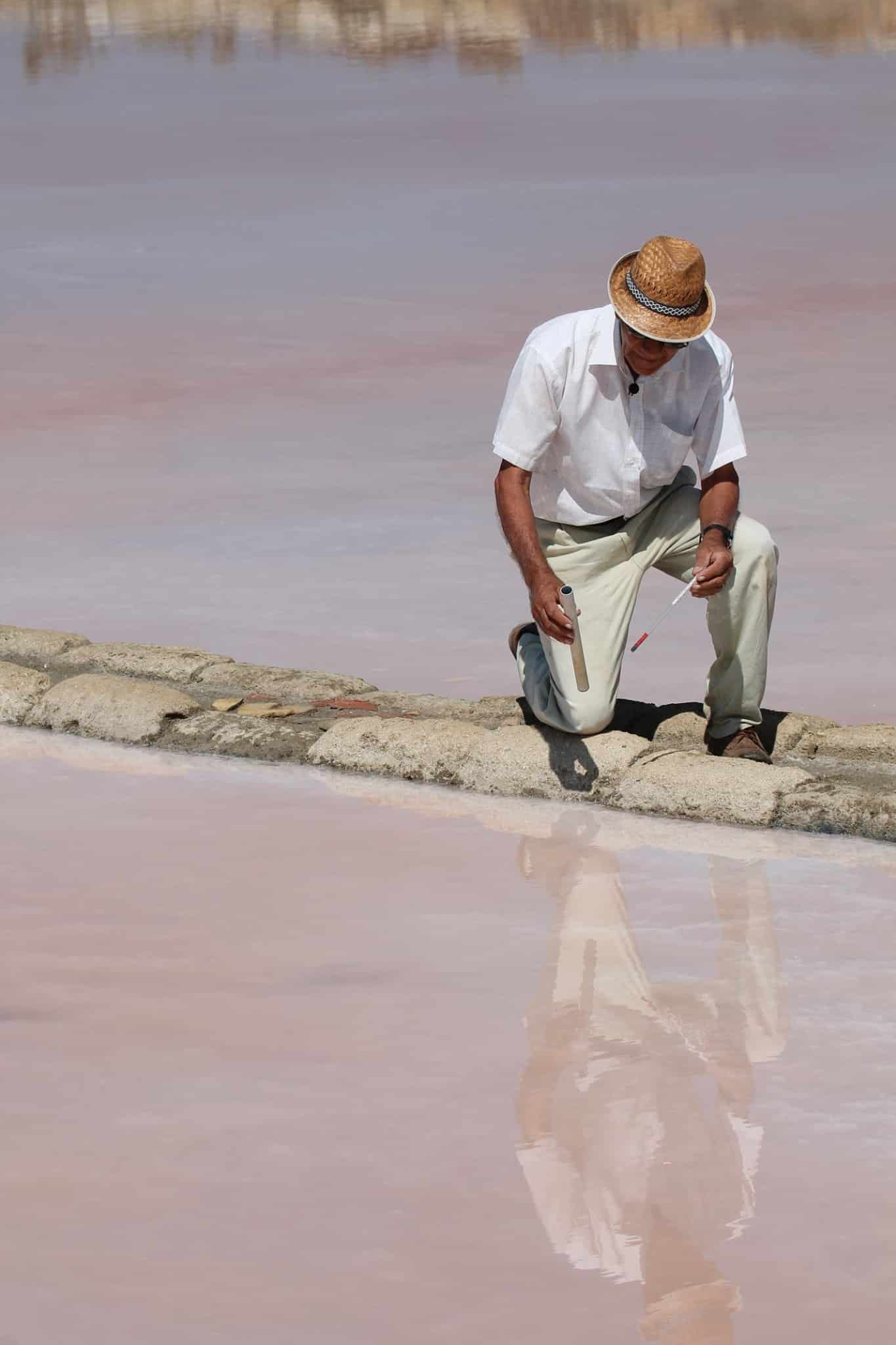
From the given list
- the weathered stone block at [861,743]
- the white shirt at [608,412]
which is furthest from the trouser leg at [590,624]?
the weathered stone block at [861,743]

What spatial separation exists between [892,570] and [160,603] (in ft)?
7.89

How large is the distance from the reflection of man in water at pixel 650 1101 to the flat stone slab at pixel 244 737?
3.56ft

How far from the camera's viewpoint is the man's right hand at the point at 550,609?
454 cm

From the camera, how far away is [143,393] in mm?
11008

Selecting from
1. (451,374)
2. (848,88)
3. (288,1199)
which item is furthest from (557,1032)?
(848,88)

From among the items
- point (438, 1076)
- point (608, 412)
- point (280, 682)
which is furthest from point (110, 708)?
point (438, 1076)

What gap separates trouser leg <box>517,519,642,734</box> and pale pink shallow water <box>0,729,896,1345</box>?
10.1 inches

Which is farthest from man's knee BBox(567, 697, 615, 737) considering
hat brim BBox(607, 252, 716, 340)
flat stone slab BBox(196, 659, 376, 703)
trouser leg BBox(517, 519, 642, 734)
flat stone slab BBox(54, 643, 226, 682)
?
flat stone slab BBox(54, 643, 226, 682)

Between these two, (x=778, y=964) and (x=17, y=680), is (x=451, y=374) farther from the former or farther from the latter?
(x=778, y=964)

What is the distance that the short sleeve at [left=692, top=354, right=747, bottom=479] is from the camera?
4.70 metres

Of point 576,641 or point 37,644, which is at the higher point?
point 576,641

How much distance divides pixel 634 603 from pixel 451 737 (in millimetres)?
485

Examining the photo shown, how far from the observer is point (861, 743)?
16.1 ft

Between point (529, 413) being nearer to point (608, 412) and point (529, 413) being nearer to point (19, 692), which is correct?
point (608, 412)
